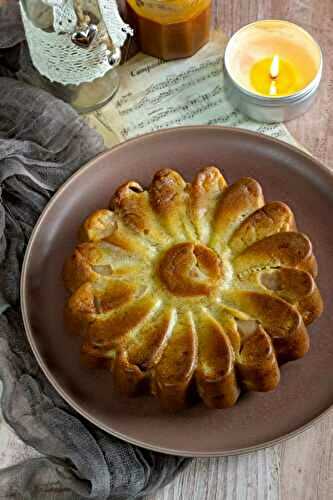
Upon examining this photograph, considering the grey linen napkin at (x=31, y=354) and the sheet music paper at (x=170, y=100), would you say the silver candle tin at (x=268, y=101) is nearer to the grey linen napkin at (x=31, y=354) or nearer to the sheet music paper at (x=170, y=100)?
the sheet music paper at (x=170, y=100)

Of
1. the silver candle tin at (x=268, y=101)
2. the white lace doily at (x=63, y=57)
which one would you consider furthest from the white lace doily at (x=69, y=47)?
the silver candle tin at (x=268, y=101)

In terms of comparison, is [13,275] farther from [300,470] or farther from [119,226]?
[300,470]

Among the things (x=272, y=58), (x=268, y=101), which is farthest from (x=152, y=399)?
(x=272, y=58)

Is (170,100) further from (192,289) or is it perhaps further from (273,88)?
(192,289)

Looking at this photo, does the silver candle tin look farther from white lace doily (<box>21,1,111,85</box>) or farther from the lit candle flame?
white lace doily (<box>21,1,111,85</box>)

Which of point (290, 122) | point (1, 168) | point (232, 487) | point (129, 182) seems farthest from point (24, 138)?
point (232, 487)

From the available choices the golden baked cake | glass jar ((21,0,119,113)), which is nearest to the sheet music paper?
glass jar ((21,0,119,113))

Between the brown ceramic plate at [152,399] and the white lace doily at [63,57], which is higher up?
the white lace doily at [63,57]
